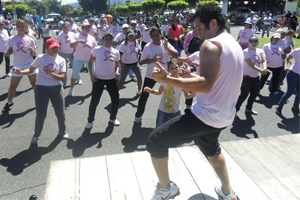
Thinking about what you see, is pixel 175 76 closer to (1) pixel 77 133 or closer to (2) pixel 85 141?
(2) pixel 85 141

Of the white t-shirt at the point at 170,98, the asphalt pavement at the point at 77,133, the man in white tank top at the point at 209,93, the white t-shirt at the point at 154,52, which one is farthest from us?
the white t-shirt at the point at 154,52

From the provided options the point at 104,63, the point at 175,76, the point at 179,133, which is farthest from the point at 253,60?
the point at 179,133

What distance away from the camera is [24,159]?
3967mm

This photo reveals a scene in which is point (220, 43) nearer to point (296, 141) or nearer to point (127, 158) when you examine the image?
point (127, 158)

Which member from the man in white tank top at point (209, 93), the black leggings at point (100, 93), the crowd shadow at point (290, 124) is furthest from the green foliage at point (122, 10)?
the man in white tank top at point (209, 93)

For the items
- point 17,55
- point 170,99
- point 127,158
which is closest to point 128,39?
point 17,55

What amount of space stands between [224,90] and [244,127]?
3.63 meters

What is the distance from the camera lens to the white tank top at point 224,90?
6.38ft

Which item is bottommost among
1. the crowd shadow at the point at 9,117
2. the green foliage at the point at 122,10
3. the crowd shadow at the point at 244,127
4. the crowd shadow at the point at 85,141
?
the crowd shadow at the point at 244,127

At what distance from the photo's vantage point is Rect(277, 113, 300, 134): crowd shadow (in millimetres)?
5249

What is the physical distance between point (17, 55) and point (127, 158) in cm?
424

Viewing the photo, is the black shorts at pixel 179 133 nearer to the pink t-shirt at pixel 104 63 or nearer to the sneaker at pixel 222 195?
the sneaker at pixel 222 195

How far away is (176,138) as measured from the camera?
223cm

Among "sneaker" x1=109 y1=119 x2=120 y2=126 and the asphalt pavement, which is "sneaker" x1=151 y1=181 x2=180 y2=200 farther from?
"sneaker" x1=109 y1=119 x2=120 y2=126
